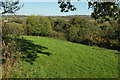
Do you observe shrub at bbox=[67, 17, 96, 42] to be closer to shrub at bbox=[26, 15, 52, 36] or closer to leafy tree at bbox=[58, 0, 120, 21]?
shrub at bbox=[26, 15, 52, 36]

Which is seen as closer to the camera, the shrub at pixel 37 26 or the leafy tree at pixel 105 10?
the leafy tree at pixel 105 10

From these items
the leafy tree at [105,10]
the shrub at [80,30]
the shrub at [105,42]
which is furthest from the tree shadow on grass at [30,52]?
the shrub at [80,30]

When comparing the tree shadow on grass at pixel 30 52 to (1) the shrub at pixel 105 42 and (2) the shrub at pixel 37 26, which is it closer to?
(1) the shrub at pixel 105 42

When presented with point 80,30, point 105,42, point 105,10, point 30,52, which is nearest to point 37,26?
point 80,30

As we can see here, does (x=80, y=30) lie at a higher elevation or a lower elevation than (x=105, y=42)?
lower

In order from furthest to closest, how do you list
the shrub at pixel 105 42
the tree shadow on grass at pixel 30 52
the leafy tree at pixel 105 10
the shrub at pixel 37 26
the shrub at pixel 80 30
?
the shrub at pixel 37 26 < the shrub at pixel 80 30 < the shrub at pixel 105 42 < the tree shadow on grass at pixel 30 52 < the leafy tree at pixel 105 10

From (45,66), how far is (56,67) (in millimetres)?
567

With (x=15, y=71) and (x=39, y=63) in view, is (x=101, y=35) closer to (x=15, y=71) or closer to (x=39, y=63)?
(x=39, y=63)

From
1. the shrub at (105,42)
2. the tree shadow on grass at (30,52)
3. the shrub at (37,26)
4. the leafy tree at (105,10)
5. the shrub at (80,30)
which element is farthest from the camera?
the shrub at (37,26)

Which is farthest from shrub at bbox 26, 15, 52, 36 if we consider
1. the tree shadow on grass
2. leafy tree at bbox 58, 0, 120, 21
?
leafy tree at bbox 58, 0, 120, 21

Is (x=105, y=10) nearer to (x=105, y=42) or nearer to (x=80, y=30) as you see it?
(x=105, y=42)

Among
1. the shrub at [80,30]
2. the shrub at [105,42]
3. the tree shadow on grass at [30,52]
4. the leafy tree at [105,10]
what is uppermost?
the leafy tree at [105,10]

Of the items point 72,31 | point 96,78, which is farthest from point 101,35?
point 96,78

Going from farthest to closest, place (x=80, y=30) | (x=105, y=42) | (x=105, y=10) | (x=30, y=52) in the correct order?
1. (x=80, y=30)
2. (x=105, y=42)
3. (x=30, y=52)
4. (x=105, y=10)
